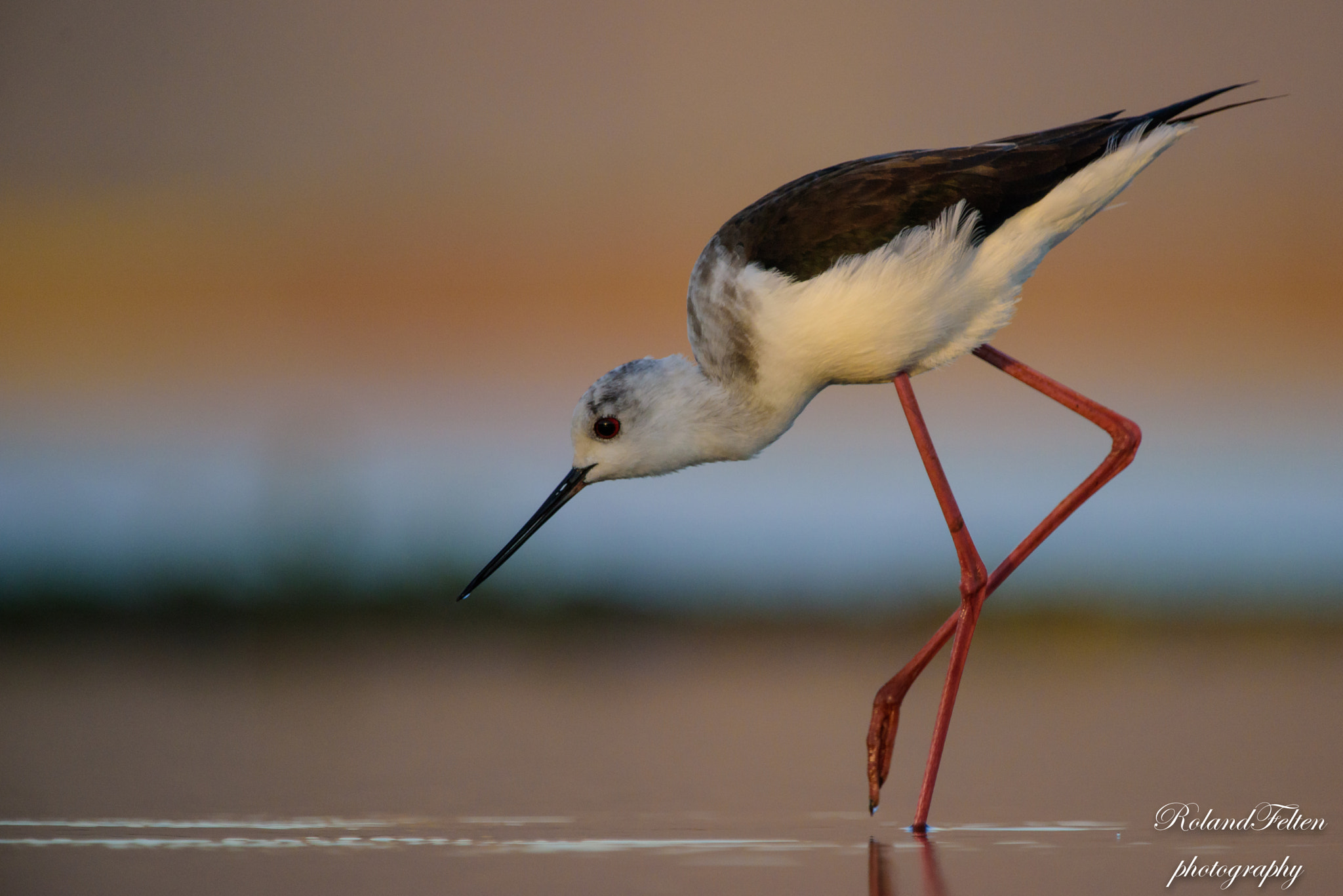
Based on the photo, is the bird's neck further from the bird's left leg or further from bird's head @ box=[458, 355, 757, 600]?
the bird's left leg

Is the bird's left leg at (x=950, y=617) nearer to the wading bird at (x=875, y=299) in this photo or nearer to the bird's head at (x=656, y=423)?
the wading bird at (x=875, y=299)

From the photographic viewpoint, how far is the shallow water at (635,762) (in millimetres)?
3002

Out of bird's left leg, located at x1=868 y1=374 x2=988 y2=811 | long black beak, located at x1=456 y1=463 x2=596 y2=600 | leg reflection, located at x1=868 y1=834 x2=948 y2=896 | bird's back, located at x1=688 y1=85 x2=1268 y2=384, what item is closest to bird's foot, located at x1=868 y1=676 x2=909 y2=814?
bird's left leg, located at x1=868 y1=374 x2=988 y2=811

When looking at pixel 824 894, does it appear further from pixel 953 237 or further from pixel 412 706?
pixel 412 706

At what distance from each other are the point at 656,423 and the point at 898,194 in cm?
95

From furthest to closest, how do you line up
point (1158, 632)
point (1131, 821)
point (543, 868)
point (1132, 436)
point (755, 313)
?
point (1158, 632) → point (1132, 436) → point (755, 313) → point (1131, 821) → point (543, 868)

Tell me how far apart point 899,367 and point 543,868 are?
1764mm

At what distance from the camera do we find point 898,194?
377cm

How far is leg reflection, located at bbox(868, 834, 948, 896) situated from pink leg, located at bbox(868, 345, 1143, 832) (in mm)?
226

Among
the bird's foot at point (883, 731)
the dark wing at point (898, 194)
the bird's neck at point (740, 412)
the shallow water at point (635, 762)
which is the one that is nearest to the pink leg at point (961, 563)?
the bird's foot at point (883, 731)

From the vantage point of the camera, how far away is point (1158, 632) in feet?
25.0

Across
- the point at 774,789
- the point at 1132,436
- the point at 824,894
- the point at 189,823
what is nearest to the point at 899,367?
the point at 1132,436

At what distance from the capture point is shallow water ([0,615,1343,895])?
3002 millimetres

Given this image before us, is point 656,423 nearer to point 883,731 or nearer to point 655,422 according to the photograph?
point 655,422
